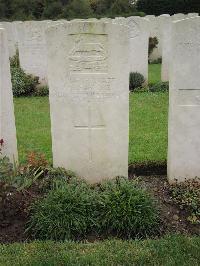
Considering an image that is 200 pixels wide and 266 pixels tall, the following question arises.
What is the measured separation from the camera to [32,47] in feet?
42.9

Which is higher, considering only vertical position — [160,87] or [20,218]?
[160,87]

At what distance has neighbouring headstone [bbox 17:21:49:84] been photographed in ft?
42.6

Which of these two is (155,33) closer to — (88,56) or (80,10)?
(80,10)

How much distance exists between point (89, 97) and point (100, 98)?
143mm

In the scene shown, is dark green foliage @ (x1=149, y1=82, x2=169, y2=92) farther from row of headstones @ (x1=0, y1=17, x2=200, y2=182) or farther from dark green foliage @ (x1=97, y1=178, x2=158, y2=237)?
dark green foliage @ (x1=97, y1=178, x2=158, y2=237)

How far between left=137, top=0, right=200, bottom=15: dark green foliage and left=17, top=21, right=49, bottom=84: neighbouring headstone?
16.7 meters

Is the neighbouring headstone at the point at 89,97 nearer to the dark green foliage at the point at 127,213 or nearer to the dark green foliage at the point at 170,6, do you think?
the dark green foliage at the point at 127,213

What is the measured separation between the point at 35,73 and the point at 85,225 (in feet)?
29.4

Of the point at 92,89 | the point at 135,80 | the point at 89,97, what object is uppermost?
the point at 92,89

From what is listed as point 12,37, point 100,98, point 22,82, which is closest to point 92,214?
point 100,98

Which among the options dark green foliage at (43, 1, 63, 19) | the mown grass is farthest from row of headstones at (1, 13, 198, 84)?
dark green foliage at (43, 1, 63, 19)

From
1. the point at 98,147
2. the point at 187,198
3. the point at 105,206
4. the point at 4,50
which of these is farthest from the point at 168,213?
the point at 4,50

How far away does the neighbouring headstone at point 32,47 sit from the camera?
12977mm

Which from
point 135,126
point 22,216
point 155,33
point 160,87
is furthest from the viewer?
point 155,33
